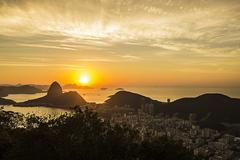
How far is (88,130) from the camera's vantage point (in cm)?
1125

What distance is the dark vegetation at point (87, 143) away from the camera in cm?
1037

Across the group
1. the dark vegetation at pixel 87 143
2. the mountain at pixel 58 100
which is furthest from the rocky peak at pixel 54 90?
the dark vegetation at pixel 87 143

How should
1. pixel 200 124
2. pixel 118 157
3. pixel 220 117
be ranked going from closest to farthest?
pixel 118 157, pixel 200 124, pixel 220 117

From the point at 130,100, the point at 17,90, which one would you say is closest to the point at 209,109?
the point at 130,100

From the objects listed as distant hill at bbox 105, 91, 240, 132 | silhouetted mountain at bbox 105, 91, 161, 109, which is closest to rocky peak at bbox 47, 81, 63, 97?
silhouetted mountain at bbox 105, 91, 161, 109

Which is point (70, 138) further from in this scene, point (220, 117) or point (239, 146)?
point (220, 117)

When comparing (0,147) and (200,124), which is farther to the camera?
(200,124)

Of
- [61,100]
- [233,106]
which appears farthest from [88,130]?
[61,100]

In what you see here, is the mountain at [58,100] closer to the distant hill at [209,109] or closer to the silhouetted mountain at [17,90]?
the distant hill at [209,109]

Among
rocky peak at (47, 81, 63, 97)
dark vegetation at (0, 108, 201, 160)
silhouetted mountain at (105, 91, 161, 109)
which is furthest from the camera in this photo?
rocky peak at (47, 81, 63, 97)

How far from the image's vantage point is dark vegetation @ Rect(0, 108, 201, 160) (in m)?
10.4

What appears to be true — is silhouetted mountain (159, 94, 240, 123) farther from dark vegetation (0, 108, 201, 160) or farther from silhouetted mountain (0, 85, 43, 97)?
silhouetted mountain (0, 85, 43, 97)

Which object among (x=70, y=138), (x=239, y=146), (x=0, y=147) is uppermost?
(x=70, y=138)

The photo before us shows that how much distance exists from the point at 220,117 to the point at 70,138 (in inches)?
2007
